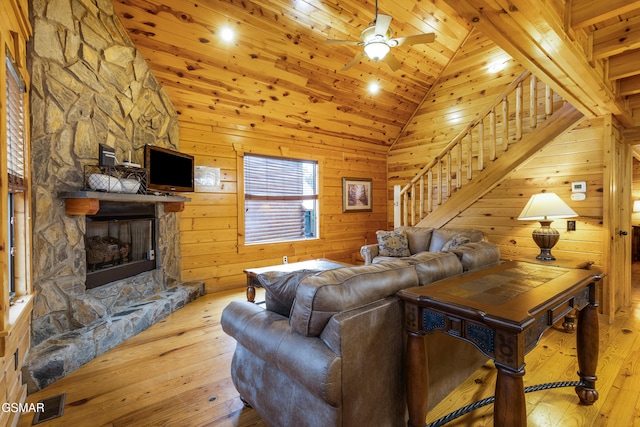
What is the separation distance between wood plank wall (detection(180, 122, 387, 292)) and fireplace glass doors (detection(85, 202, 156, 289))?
2.16 feet

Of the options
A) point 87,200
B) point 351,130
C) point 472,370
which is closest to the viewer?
point 472,370

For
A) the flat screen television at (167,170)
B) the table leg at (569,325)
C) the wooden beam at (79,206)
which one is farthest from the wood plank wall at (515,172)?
the wooden beam at (79,206)

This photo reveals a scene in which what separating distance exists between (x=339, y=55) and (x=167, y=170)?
283 centimetres

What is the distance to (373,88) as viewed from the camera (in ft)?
17.2

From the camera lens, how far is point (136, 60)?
10.9 feet

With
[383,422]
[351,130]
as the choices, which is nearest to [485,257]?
[383,422]

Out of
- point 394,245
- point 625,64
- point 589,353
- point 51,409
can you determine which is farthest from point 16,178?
point 625,64

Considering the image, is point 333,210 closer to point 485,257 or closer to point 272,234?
point 272,234

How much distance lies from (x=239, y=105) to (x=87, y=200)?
2.49 m

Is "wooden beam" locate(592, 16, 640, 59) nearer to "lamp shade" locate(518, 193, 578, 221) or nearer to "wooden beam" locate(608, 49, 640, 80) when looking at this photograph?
"wooden beam" locate(608, 49, 640, 80)

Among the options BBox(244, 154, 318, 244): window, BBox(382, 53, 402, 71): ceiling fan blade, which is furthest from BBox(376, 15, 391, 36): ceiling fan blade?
BBox(244, 154, 318, 244): window

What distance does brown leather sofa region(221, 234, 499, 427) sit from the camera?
1307 millimetres

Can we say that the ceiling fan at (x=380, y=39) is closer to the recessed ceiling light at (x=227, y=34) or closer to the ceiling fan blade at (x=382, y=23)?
the ceiling fan blade at (x=382, y=23)

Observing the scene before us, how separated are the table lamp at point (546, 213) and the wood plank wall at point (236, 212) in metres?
3.34
